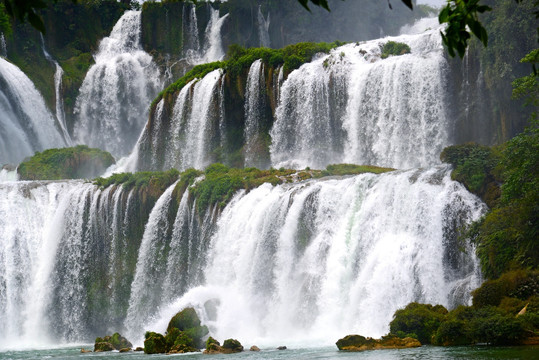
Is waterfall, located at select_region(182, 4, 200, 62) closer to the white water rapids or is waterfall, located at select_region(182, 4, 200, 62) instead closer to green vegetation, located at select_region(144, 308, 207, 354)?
the white water rapids

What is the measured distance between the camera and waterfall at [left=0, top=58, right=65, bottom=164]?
6825cm

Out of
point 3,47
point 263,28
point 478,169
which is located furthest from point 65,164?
point 478,169

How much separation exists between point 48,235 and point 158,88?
3075cm

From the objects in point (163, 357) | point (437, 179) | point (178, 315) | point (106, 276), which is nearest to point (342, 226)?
point (437, 179)

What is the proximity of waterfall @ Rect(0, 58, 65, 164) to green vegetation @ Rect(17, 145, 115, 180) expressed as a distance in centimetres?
774

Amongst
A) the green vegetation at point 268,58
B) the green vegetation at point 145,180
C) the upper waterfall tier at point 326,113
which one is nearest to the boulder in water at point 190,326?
the green vegetation at point 145,180

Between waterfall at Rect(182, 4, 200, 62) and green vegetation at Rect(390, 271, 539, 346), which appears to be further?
waterfall at Rect(182, 4, 200, 62)

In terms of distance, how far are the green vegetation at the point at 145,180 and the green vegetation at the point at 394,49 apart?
1419 centimetres

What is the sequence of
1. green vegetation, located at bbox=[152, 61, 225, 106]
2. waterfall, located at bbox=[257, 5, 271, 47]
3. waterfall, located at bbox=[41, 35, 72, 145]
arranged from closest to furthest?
green vegetation, located at bbox=[152, 61, 225, 106]
waterfall, located at bbox=[41, 35, 72, 145]
waterfall, located at bbox=[257, 5, 271, 47]

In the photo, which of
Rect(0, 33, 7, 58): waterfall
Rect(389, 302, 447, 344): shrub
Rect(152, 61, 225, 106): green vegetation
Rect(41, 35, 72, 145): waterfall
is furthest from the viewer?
Rect(0, 33, 7, 58): waterfall

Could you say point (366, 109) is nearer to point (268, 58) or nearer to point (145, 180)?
point (268, 58)

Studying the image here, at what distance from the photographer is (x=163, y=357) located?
28.3 meters

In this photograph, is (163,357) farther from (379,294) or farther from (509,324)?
(509,324)

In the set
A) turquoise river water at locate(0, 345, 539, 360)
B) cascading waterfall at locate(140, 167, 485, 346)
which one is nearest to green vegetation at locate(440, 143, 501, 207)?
cascading waterfall at locate(140, 167, 485, 346)
